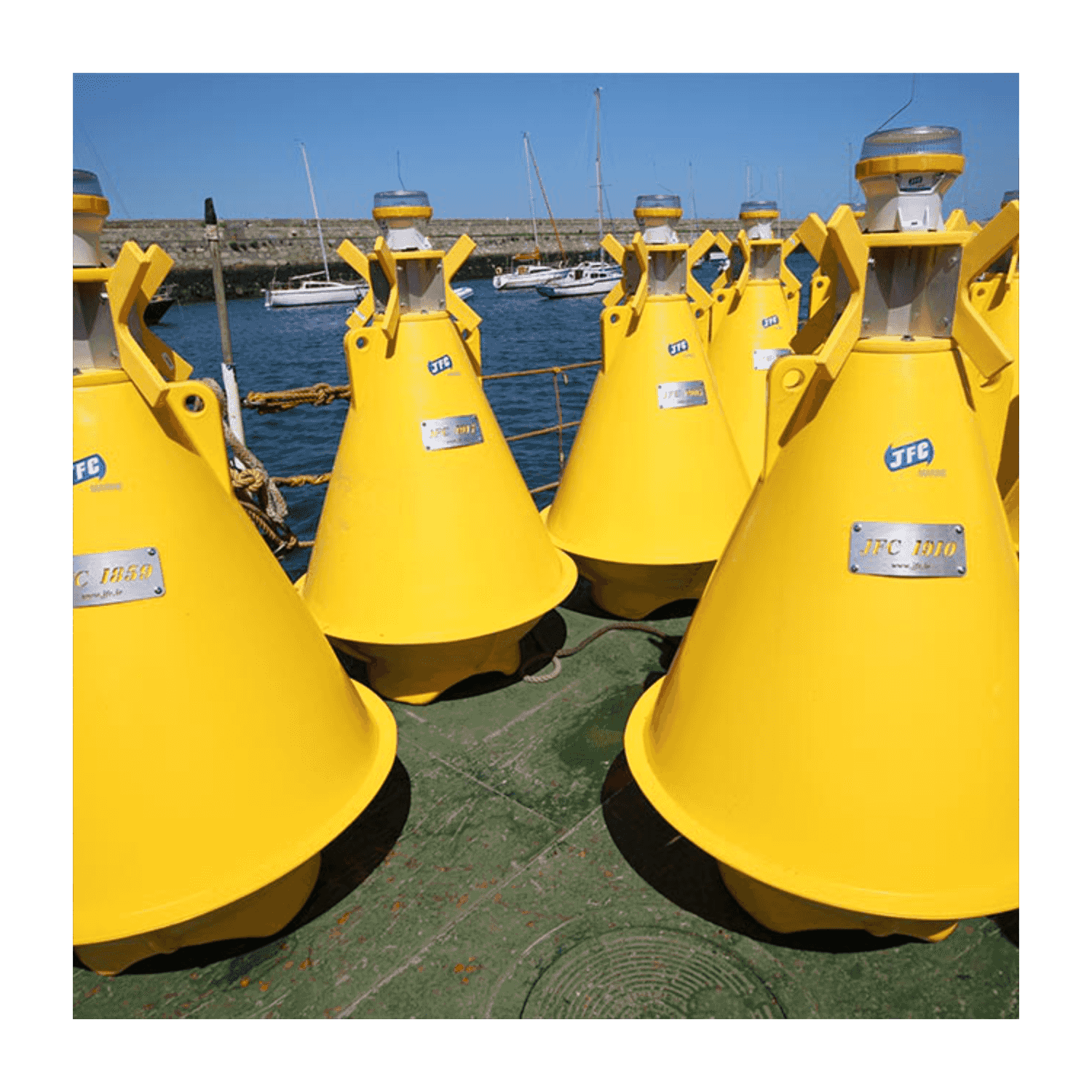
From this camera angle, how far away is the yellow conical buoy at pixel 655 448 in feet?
16.3

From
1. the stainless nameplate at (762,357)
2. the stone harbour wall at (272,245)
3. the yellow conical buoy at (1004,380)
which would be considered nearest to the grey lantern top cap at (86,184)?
the yellow conical buoy at (1004,380)

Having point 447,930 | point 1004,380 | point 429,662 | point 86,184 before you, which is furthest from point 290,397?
point 1004,380

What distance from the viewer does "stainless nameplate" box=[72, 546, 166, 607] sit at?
2332mm

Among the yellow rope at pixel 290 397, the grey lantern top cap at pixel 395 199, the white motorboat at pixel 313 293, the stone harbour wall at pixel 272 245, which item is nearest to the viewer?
the grey lantern top cap at pixel 395 199

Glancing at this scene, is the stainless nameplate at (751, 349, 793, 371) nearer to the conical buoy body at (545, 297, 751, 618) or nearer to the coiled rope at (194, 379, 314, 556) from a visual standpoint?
the conical buoy body at (545, 297, 751, 618)

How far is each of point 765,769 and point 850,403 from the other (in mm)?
1177

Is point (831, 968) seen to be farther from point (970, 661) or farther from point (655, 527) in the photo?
point (655, 527)

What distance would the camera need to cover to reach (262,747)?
264cm

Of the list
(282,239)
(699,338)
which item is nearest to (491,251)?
(282,239)

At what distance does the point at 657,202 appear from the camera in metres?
5.19

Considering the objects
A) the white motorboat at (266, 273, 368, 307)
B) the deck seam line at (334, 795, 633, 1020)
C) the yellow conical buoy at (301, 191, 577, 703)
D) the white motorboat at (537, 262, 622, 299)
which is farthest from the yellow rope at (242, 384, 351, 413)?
the white motorboat at (537, 262, 622, 299)

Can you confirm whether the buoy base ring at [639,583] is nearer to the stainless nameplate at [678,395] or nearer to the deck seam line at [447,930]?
the stainless nameplate at [678,395]

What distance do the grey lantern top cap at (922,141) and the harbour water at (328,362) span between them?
8.59 metres

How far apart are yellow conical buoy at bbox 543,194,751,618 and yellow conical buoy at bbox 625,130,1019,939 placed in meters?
2.49
